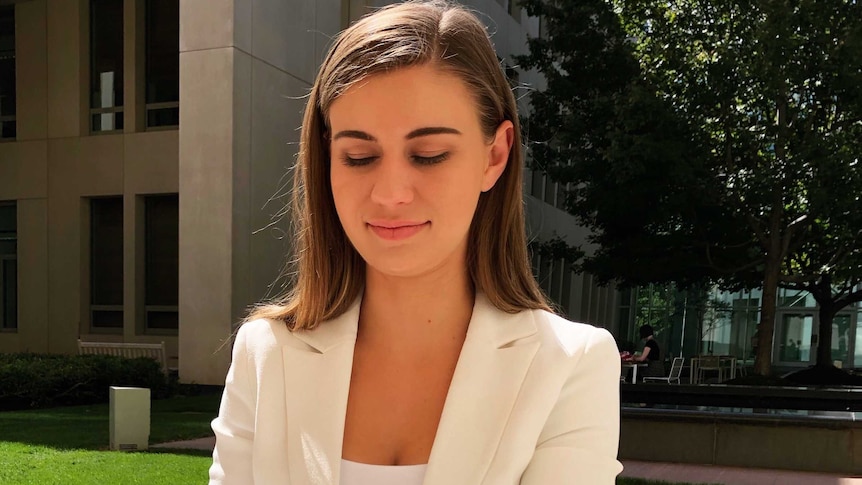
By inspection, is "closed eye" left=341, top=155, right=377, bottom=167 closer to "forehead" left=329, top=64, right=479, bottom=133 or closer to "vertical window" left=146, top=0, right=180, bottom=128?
"forehead" left=329, top=64, right=479, bottom=133

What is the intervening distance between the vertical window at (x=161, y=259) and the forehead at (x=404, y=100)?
16.6 m

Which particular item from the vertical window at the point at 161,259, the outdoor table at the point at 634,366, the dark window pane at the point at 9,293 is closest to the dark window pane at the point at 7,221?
the dark window pane at the point at 9,293

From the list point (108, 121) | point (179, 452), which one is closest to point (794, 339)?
point (108, 121)

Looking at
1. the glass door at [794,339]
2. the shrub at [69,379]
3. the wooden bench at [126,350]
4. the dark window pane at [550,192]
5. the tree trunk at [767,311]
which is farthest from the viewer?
the glass door at [794,339]

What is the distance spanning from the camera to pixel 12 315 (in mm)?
18922

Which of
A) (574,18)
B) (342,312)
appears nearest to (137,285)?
(574,18)

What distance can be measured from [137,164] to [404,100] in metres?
17.0

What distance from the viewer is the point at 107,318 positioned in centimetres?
1772

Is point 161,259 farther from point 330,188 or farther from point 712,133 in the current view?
point 330,188

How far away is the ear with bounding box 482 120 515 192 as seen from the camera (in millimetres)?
1651

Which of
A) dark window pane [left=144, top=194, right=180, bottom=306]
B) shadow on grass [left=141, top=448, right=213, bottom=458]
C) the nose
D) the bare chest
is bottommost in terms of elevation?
shadow on grass [left=141, top=448, right=213, bottom=458]

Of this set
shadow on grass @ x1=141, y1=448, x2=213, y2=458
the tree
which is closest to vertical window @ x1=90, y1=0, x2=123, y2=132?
the tree

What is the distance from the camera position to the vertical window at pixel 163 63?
16953 millimetres

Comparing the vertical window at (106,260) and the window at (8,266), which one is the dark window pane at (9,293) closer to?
the window at (8,266)
